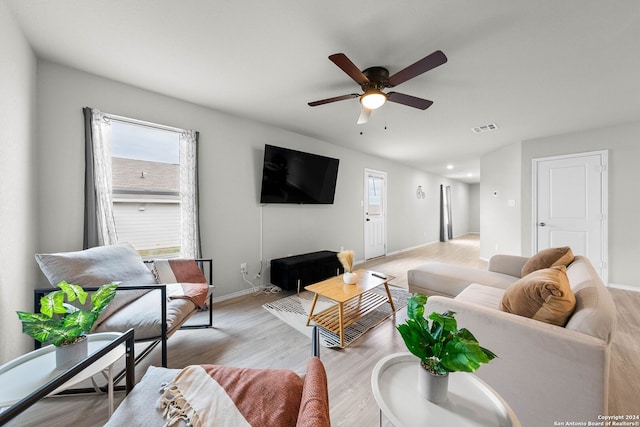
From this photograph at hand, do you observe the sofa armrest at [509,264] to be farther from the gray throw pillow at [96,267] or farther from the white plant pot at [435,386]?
the gray throw pillow at [96,267]

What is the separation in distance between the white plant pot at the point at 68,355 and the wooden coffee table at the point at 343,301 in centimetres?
152

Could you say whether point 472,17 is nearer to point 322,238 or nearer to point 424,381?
point 424,381

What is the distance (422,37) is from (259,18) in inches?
46.5

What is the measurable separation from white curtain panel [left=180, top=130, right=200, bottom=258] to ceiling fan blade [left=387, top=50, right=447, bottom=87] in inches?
89.7

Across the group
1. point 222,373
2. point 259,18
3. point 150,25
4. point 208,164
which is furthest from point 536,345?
point 208,164

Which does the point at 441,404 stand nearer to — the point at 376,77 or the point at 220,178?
the point at 376,77

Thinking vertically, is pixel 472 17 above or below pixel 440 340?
above

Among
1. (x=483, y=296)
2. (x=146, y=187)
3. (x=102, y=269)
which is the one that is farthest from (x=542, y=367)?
(x=146, y=187)

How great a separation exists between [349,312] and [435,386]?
5.63ft

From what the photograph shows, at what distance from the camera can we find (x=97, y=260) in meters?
1.80

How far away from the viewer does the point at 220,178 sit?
304 centimetres

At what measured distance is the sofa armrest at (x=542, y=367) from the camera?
3.26 ft

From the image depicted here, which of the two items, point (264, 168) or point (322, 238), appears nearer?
point (264, 168)

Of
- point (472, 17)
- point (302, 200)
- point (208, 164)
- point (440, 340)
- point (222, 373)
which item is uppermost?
point (472, 17)
